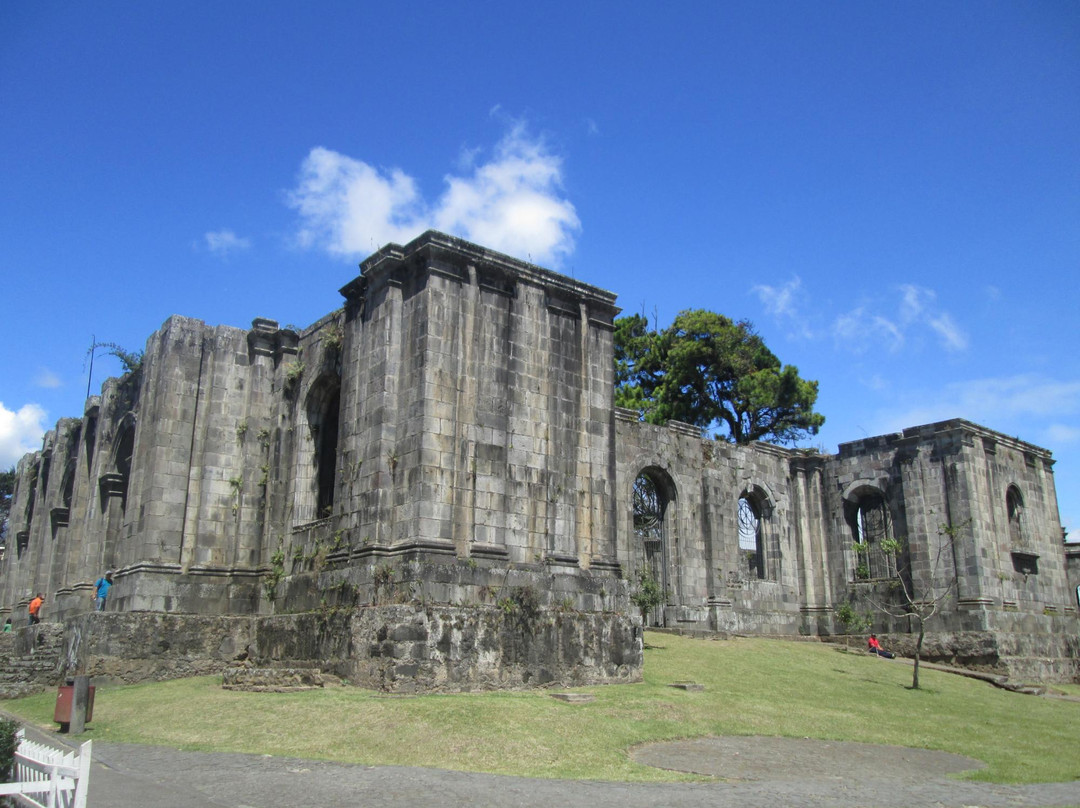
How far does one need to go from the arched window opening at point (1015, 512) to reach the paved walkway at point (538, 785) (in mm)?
18989

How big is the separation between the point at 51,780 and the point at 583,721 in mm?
6598

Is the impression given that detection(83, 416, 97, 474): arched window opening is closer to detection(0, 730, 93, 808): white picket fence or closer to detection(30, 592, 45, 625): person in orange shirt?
detection(30, 592, 45, 625): person in orange shirt

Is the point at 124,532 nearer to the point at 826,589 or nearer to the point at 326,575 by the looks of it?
the point at 326,575

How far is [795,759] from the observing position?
10453 mm

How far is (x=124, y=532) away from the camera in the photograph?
1903cm

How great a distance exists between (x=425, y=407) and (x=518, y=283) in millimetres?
3213

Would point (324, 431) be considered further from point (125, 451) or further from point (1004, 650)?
point (1004, 650)

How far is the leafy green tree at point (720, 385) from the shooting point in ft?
118

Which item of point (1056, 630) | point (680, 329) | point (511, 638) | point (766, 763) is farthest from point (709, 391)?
point (766, 763)

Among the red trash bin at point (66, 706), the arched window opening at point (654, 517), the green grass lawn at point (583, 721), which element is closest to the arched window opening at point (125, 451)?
the green grass lawn at point (583, 721)

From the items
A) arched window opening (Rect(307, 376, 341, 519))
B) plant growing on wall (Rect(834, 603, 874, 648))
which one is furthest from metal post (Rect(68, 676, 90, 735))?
plant growing on wall (Rect(834, 603, 874, 648))

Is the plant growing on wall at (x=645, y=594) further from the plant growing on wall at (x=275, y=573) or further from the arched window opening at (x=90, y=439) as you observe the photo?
the arched window opening at (x=90, y=439)

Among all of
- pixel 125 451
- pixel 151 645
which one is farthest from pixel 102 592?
pixel 125 451

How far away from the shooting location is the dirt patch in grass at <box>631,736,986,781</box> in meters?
9.66
